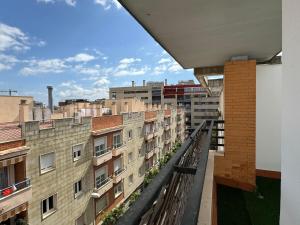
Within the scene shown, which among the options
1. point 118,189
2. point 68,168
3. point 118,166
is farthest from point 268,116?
point 118,189

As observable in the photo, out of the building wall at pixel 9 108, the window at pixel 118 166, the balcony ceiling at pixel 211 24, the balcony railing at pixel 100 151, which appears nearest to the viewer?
the balcony ceiling at pixel 211 24

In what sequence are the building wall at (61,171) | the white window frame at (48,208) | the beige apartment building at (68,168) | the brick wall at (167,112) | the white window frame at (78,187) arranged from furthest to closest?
1. the brick wall at (167,112)
2. the white window frame at (78,187)
3. the white window frame at (48,208)
4. the building wall at (61,171)
5. the beige apartment building at (68,168)

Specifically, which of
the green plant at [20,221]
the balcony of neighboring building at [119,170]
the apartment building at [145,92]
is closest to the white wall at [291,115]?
the green plant at [20,221]

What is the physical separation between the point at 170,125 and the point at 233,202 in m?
22.1

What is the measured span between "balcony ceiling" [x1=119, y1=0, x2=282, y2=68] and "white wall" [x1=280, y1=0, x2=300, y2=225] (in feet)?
2.67

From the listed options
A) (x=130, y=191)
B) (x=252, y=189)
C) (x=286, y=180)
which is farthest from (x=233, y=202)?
(x=130, y=191)

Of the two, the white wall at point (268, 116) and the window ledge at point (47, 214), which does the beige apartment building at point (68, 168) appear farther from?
the white wall at point (268, 116)

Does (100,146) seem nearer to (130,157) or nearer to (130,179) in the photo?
(130,157)

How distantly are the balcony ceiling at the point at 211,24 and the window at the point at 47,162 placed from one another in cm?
635

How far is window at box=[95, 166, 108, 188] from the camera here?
1093 centimetres

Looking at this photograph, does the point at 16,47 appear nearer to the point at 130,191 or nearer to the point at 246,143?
the point at 130,191

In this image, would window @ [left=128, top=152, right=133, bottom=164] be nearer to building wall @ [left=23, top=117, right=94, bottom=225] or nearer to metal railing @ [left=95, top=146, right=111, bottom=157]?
metal railing @ [left=95, top=146, right=111, bottom=157]

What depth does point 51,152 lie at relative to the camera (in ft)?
Answer: 25.4

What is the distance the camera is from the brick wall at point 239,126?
149 inches
